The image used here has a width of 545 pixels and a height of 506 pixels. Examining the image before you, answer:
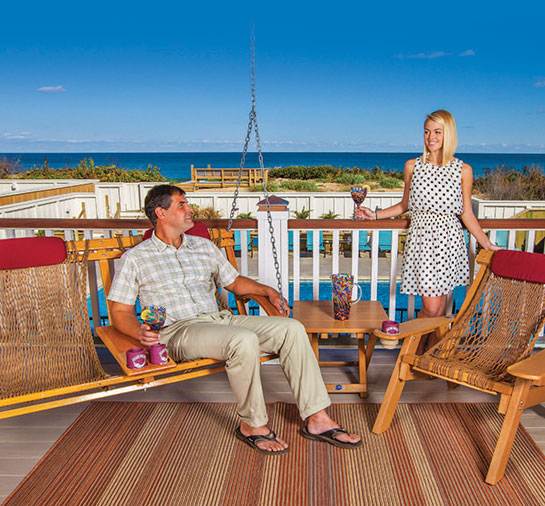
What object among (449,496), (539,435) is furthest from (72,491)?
(539,435)

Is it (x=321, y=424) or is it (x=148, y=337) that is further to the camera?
(x=321, y=424)

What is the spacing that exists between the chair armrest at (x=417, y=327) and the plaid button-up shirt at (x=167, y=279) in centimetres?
86

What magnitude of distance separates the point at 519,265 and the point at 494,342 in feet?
1.31

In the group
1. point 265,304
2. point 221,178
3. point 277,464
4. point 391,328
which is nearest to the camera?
point 277,464

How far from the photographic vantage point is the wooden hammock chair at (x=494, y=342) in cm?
184

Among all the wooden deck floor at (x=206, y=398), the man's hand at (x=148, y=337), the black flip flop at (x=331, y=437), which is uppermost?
the man's hand at (x=148, y=337)

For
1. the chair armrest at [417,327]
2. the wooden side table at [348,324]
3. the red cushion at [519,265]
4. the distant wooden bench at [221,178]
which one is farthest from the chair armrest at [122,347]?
the distant wooden bench at [221,178]

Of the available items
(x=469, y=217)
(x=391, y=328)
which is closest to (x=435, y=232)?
(x=469, y=217)

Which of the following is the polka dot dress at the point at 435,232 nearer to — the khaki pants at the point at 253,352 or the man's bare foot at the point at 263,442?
the khaki pants at the point at 253,352

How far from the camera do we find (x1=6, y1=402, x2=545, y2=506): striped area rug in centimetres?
180

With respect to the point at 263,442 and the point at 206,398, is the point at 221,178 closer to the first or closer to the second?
the point at 206,398

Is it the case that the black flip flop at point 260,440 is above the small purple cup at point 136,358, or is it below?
below

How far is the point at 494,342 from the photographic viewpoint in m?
2.38

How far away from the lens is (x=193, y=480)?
1896 mm
